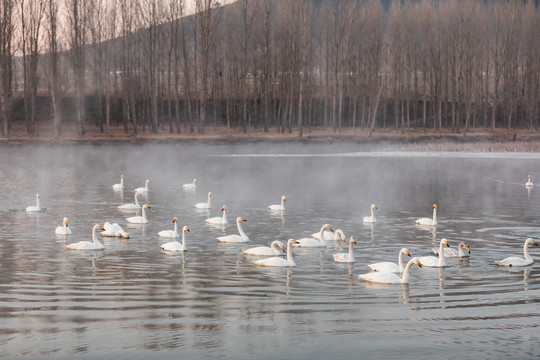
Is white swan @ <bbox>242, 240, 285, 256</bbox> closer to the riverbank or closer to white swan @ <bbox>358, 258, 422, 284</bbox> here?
white swan @ <bbox>358, 258, 422, 284</bbox>

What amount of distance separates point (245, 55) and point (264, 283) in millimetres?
55040

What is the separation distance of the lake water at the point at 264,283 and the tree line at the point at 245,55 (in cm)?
3389

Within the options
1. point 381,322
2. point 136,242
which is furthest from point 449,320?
point 136,242

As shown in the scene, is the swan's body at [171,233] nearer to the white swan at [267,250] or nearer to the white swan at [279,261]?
the white swan at [267,250]

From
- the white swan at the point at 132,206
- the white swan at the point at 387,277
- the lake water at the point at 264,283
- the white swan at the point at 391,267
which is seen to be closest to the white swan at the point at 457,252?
the lake water at the point at 264,283

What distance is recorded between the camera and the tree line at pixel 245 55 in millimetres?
64875

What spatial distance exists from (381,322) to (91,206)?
16.7 metres

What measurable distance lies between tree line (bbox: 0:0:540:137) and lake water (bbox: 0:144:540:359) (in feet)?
111

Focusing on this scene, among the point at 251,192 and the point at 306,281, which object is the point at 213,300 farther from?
the point at 251,192

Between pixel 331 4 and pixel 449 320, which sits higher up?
pixel 331 4

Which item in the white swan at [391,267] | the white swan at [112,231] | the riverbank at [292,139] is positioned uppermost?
the riverbank at [292,139]

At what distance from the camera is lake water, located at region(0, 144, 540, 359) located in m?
10.7

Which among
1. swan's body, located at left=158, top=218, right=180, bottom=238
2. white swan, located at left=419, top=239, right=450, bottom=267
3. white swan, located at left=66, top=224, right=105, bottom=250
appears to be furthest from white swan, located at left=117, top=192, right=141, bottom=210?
white swan, located at left=419, top=239, right=450, bottom=267

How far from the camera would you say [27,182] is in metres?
34.7
